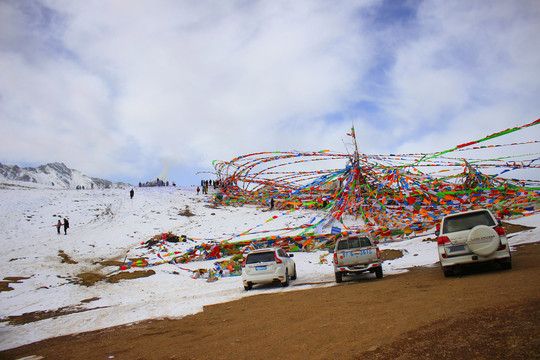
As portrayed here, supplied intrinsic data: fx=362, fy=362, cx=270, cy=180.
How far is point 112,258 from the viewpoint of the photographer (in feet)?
72.4

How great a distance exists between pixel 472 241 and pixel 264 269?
672 centimetres

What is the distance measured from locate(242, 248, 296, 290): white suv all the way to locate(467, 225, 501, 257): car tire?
6234mm

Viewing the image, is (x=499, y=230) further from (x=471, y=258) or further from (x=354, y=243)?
(x=354, y=243)

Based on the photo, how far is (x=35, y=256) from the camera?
2034cm

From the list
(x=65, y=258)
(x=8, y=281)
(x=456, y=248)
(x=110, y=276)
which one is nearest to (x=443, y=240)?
(x=456, y=248)

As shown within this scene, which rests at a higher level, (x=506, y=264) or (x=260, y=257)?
(x=260, y=257)

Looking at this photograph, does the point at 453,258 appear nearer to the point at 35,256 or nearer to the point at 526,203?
the point at 526,203

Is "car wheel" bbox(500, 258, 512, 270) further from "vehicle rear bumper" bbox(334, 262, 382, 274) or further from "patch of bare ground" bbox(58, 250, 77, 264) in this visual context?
"patch of bare ground" bbox(58, 250, 77, 264)

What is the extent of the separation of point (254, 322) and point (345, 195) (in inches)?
526

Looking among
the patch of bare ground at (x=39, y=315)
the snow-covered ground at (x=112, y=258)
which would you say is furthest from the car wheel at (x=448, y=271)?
the patch of bare ground at (x=39, y=315)

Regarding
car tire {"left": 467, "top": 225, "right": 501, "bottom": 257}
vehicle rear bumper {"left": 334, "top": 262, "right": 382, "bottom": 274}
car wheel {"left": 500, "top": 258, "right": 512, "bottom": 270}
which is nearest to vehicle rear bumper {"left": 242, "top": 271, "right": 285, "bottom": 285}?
vehicle rear bumper {"left": 334, "top": 262, "right": 382, "bottom": 274}

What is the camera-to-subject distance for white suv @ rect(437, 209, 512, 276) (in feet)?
28.5

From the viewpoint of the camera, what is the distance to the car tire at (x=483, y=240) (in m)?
8.62

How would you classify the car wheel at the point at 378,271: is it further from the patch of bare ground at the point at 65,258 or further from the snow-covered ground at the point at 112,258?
the patch of bare ground at the point at 65,258
